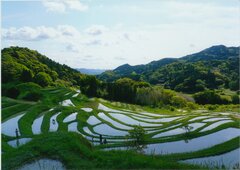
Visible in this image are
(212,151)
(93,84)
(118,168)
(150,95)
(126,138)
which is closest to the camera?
(118,168)

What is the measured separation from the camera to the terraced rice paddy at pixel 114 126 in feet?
63.0

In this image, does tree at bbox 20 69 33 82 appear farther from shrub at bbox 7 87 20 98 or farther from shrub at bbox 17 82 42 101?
shrub at bbox 17 82 42 101

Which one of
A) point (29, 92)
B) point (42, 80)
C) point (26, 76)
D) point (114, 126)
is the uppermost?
point (26, 76)

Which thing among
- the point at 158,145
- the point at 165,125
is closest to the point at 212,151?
the point at 158,145

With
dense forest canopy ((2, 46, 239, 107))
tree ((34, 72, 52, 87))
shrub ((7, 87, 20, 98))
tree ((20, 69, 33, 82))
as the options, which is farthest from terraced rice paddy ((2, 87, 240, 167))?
tree ((20, 69, 33, 82))

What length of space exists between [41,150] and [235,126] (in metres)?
17.4

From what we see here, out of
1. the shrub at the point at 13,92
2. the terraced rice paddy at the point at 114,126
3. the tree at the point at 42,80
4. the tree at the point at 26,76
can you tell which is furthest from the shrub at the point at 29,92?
the tree at the point at 26,76

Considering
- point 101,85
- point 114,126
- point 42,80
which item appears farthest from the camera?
point 42,80

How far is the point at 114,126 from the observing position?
23078 millimetres

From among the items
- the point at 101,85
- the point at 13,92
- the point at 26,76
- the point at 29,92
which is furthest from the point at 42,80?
the point at 101,85

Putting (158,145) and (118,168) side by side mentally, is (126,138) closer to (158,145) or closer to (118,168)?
(158,145)

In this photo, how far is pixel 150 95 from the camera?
117 feet

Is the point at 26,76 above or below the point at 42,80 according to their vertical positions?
above

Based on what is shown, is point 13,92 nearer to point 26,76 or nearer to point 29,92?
point 29,92
